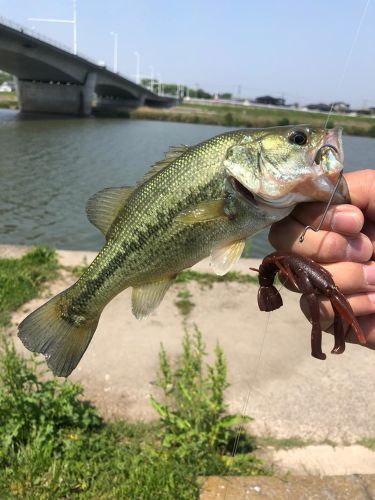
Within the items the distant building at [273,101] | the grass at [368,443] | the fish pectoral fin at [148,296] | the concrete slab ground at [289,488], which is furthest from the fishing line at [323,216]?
the distant building at [273,101]

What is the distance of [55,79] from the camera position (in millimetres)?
55875

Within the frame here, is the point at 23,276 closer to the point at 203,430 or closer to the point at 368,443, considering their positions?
the point at 203,430

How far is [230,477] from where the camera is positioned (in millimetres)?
3473

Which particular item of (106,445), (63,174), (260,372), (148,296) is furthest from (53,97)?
(148,296)

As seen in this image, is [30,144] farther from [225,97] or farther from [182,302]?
[225,97]

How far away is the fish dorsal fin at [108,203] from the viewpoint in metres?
2.37

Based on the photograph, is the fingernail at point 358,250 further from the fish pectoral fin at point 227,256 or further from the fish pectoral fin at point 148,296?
the fish pectoral fin at point 148,296

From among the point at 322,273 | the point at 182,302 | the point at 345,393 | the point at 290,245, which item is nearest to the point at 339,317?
the point at 322,273

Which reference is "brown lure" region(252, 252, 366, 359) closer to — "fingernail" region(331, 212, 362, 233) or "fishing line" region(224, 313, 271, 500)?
"fingernail" region(331, 212, 362, 233)

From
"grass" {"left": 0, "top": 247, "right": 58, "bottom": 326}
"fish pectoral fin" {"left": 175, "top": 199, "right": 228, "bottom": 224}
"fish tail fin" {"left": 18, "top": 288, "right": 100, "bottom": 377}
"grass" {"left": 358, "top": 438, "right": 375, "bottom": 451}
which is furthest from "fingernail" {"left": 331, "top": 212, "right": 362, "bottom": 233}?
"grass" {"left": 0, "top": 247, "right": 58, "bottom": 326}

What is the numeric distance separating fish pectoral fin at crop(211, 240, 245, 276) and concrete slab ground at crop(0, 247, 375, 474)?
8.88ft

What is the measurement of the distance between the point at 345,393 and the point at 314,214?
3.69 metres

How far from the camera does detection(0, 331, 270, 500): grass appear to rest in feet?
11.2

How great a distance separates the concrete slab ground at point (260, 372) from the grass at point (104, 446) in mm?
398
